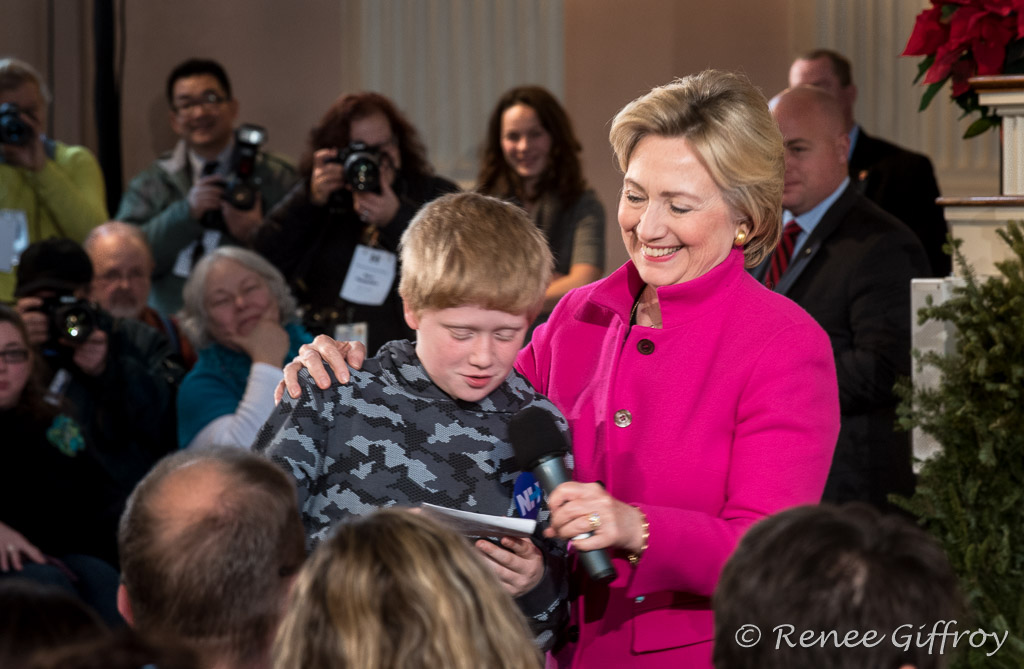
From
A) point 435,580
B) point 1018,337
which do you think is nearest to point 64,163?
point 1018,337

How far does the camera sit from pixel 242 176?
16.6 ft

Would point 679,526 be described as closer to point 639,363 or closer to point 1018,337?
point 639,363

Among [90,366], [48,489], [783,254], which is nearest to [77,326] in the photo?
[90,366]

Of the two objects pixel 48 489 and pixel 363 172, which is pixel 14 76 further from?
pixel 48 489

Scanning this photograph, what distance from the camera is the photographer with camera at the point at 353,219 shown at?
4051 millimetres

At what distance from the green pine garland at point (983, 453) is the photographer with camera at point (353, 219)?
71.2 inches

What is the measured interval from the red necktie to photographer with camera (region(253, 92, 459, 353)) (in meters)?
1.17

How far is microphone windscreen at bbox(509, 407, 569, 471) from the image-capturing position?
5.29 ft

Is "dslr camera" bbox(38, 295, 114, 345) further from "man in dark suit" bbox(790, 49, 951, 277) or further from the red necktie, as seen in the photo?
"man in dark suit" bbox(790, 49, 951, 277)

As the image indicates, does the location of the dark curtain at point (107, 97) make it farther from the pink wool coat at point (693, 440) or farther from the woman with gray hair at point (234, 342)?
the pink wool coat at point (693, 440)

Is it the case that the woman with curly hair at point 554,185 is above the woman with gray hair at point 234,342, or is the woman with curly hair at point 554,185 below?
above

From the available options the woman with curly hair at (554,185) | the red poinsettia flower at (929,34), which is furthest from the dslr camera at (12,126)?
the red poinsettia flower at (929,34)

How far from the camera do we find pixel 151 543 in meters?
1.38

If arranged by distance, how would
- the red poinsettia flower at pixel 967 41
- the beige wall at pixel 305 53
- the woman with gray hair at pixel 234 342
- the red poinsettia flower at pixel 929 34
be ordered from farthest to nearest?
the beige wall at pixel 305 53
the woman with gray hair at pixel 234 342
the red poinsettia flower at pixel 929 34
the red poinsettia flower at pixel 967 41
